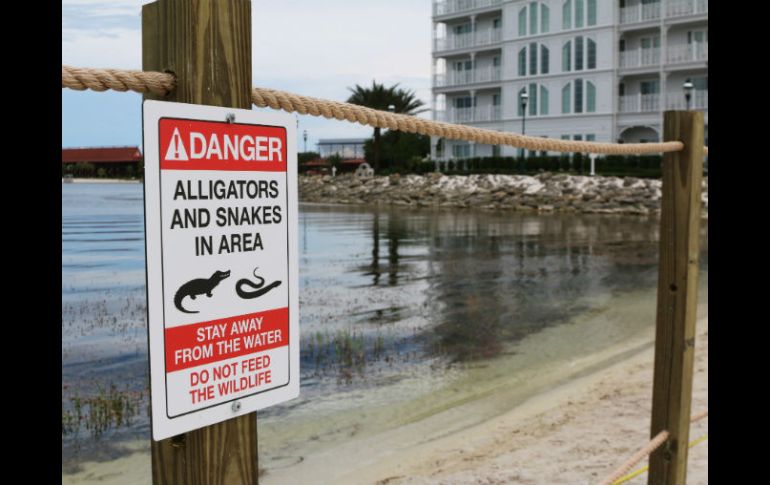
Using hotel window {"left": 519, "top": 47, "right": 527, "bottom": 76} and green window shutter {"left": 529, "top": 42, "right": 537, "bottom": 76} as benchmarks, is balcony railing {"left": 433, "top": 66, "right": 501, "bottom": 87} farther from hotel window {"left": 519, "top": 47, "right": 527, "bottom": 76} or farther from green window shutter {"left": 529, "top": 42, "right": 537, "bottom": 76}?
green window shutter {"left": 529, "top": 42, "right": 537, "bottom": 76}

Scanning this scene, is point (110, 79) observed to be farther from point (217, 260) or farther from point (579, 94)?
point (579, 94)

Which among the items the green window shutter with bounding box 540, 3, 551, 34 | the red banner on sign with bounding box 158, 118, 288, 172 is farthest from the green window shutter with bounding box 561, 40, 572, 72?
the red banner on sign with bounding box 158, 118, 288, 172

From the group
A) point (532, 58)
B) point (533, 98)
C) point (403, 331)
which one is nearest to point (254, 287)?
point (403, 331)

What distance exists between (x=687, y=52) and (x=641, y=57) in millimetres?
2664

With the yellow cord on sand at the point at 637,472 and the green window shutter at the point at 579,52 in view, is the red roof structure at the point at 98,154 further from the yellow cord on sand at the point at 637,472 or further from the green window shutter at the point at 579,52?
the yellow cord on sand at the point at 637,472

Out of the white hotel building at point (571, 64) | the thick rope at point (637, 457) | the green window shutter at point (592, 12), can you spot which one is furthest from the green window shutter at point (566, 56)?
the thick rope at point (637, 457)

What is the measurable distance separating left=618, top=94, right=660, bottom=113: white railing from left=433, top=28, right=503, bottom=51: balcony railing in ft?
34.5

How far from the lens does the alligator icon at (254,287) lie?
5.49ft

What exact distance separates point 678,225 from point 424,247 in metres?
19.4

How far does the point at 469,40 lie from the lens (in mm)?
53000

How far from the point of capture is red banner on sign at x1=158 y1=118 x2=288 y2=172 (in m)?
1.53

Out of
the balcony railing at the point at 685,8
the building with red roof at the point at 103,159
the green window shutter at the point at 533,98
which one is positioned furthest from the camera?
the building with red roof at the point at 103,159

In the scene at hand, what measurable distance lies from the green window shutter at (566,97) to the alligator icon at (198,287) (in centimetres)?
4803
